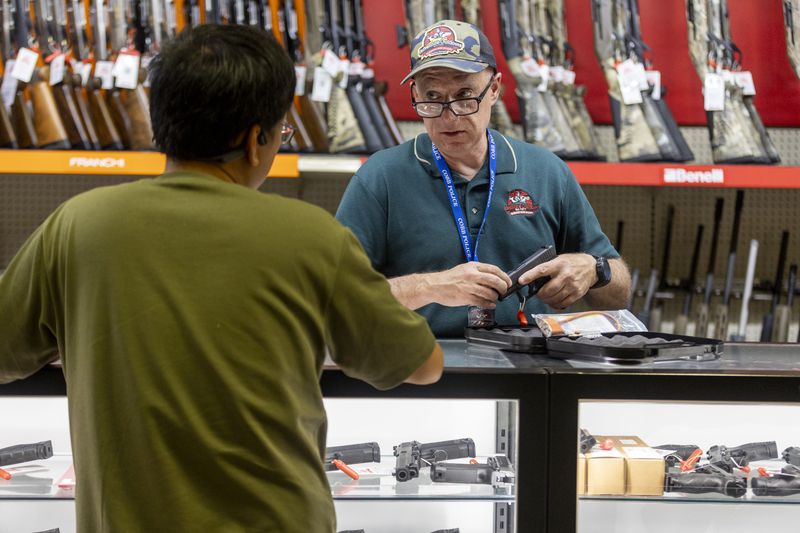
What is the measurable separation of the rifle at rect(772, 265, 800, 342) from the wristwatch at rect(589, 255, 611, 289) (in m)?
1.67

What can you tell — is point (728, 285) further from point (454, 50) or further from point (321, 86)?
point (454, 50)

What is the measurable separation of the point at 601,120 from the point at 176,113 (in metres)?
2.69

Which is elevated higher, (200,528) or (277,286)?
(277,286)

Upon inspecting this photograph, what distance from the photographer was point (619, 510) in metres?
1.58

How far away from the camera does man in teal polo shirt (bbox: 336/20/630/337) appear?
2.01 metres

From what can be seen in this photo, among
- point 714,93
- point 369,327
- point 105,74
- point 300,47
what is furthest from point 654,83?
point 369,327

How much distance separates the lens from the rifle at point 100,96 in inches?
109

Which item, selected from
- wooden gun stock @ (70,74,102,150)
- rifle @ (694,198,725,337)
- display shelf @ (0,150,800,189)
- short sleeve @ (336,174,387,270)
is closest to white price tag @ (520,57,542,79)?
display shelf @ (0,150,800,189)

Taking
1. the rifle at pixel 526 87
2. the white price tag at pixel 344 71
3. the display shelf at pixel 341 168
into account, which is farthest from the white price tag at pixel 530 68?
the white price tag at pixel 344 71

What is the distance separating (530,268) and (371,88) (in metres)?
1.49

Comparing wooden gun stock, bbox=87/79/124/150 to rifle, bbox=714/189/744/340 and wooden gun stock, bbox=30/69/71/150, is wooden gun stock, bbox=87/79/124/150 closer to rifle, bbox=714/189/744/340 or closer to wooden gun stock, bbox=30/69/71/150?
wooden gun stock, bbox=30/69/71/150

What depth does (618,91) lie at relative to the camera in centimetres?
304

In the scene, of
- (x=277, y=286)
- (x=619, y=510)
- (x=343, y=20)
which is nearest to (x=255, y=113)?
(x=277, y=286)

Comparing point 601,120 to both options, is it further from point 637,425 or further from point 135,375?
point 135,375
